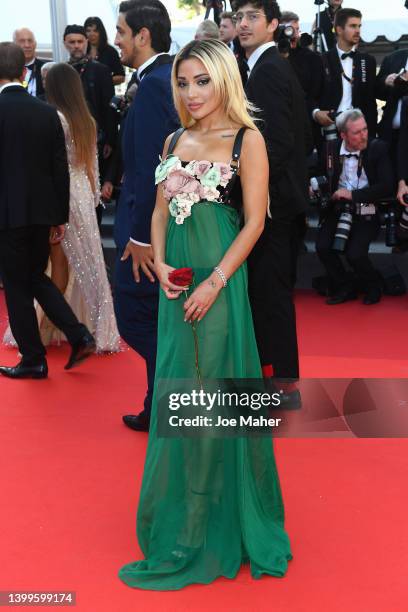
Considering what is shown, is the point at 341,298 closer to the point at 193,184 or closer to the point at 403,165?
the point at 403,165

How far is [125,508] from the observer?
346cm

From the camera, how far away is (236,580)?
290 cm

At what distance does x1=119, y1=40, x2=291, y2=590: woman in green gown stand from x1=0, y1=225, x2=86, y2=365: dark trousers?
224cm

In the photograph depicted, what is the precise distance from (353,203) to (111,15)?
433 centimetres

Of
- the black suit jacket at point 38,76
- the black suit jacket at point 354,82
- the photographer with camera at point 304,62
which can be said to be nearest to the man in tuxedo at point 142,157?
the photographer with camera at point 304,62

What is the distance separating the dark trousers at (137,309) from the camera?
3871mm

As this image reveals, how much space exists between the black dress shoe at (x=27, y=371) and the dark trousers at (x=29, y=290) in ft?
0.10

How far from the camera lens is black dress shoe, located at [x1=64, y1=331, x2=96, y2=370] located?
521 cm

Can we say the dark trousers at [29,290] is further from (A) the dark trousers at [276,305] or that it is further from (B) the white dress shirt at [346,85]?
(B) the white dress shirt at [346,85]

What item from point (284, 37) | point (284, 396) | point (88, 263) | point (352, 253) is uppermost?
point (284, 37)

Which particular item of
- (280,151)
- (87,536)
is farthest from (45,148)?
(87,536)

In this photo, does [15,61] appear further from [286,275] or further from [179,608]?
[179,608]

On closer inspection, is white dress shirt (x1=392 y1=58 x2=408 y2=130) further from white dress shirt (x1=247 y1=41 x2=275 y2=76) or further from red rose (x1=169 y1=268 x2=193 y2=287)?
red rose (x1=169 y1=268 x2=193 y2=287)

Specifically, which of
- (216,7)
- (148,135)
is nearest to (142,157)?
(148,135)
